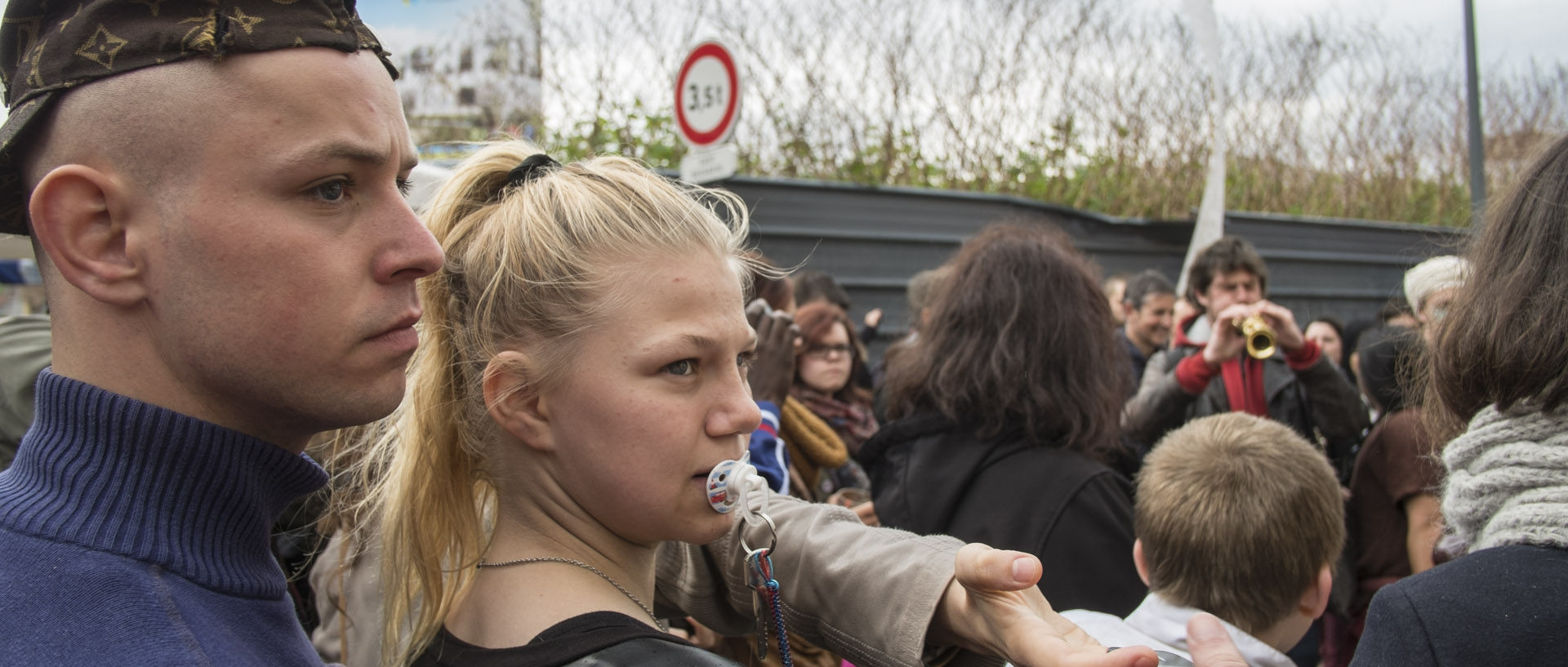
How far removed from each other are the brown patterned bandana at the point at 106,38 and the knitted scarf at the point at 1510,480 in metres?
1.56

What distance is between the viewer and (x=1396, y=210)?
40.4ft

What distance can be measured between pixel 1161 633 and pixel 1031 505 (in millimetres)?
575

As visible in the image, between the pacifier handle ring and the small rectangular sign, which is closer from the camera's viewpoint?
the pacifier handle ring

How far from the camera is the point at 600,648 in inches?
45.4

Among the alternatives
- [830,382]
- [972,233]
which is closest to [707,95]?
[830,382]

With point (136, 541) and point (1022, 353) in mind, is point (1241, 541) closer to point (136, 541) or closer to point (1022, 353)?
point (1022, 353)

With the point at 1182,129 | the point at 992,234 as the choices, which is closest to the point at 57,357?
the point at 992,234

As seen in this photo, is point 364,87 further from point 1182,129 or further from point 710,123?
point 1182,129

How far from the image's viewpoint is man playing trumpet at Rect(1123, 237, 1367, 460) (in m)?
3.71

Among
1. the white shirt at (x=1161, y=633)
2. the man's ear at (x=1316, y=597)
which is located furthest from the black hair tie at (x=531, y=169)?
the man's ear at (x=1316, y=597)

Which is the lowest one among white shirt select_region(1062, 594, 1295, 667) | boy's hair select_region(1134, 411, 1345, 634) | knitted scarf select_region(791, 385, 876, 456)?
knitted scarf select_region(791, 385, 876, 456)

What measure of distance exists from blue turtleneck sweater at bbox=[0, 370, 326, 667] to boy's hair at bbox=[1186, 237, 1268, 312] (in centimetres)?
440

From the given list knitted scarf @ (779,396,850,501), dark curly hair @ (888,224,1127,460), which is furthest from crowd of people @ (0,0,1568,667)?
knitted scarf @ (779,396,850,501)

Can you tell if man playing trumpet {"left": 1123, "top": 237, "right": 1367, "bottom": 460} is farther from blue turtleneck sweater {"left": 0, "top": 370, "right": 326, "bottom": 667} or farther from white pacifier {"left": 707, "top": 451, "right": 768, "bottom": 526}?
blue turtleneck sweater {"left": 0, "top": 370, "right": 326, "bottom": 667}
